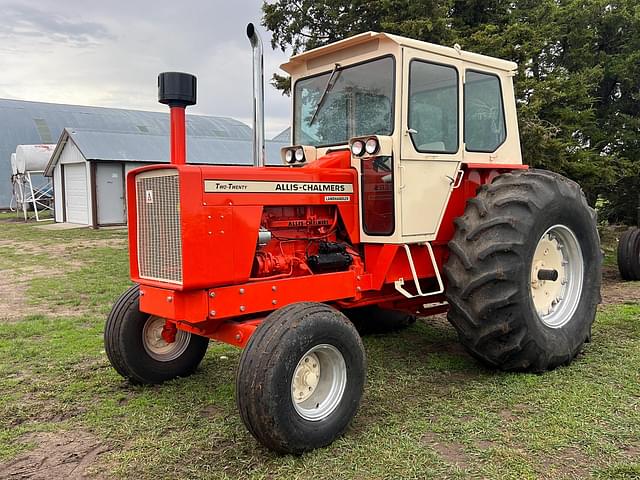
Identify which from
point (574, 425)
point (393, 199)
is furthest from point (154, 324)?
point (574, 425)

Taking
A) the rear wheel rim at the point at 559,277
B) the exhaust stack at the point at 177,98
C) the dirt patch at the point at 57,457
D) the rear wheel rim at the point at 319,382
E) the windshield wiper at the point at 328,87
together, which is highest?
the windshield wiper at the point at 328,87

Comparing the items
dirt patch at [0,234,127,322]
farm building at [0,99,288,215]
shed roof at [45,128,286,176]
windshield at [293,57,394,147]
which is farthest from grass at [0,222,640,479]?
farm building at [0,99,288,215]

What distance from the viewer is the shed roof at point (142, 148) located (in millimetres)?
21148

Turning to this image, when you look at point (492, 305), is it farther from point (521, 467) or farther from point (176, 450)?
point (176, 450)

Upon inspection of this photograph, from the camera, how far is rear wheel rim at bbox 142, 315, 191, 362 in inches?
178

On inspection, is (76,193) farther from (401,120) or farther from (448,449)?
(448,449)

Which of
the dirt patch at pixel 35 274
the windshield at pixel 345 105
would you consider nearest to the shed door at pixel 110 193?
the dirt patch at pixel 35 274

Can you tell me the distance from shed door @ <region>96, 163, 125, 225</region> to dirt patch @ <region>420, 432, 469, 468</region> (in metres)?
19.4

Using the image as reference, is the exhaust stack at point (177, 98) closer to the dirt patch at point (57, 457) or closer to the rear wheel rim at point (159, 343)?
the rear wheel rim at point (159, 343)

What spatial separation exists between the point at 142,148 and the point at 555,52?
15.4 metres

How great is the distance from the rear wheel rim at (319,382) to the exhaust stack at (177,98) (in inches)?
56.6

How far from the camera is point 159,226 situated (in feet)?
12.6

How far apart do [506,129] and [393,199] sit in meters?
1.52

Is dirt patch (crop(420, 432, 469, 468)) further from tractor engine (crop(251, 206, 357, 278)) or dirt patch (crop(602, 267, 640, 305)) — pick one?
dirt patch (crop(602, 267, 640, 305))
